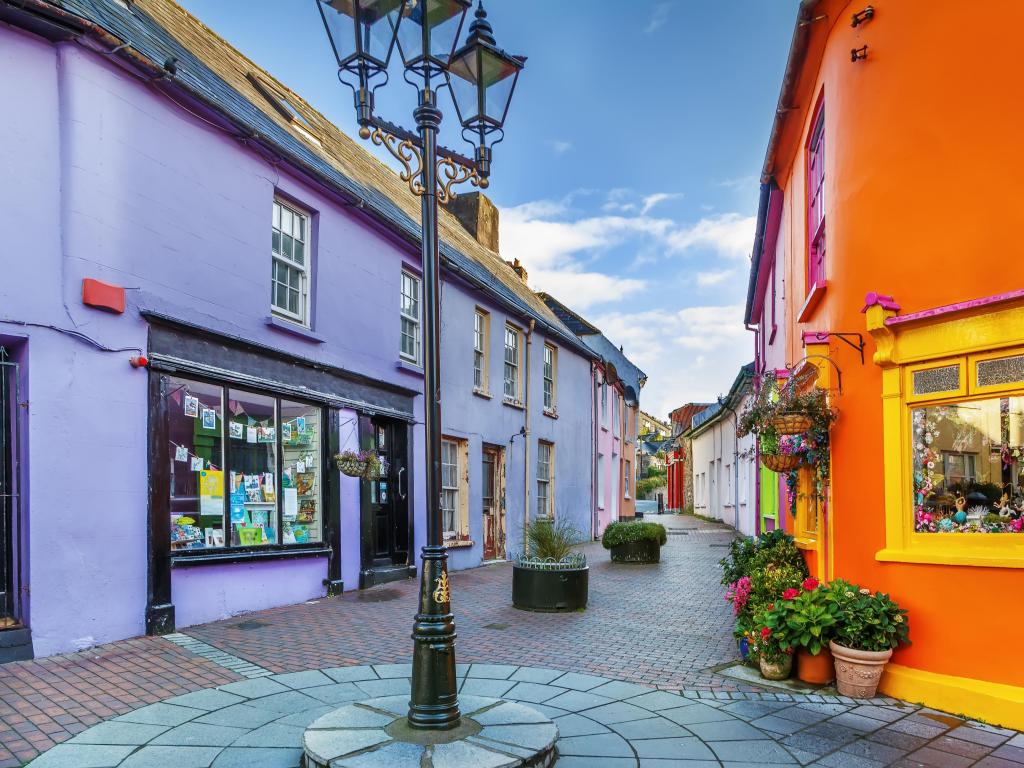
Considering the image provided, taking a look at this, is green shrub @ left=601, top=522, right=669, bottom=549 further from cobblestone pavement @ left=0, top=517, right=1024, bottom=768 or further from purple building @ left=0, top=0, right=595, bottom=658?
cobblestone pavement @ left=0, top=517, right=1024, bottom=768

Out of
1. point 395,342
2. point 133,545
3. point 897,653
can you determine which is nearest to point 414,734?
point 897,653

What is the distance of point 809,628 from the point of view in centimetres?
592

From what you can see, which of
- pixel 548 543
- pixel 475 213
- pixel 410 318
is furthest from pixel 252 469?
pixel 475 213

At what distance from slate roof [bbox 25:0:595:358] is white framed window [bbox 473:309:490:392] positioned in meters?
0.52

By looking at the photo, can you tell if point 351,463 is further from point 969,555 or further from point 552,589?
point 969,555

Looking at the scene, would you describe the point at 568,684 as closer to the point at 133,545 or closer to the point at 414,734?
the point at 414,734

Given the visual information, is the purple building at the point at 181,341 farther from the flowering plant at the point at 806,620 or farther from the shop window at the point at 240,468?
the flowering plant at the point at 806,620

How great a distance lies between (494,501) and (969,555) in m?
11.3

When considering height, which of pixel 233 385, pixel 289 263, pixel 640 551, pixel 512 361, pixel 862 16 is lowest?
pixel 640 551

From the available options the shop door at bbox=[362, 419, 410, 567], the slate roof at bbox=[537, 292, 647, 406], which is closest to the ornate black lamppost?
the shop door at bbox=[362, 419, 410, 567]

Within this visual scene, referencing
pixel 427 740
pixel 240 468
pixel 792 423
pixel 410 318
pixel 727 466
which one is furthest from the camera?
pixel 727 466

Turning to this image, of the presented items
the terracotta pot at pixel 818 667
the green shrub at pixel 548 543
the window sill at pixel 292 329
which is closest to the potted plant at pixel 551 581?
the green shrub at pixel 548 543

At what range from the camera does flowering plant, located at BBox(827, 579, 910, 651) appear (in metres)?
5.62

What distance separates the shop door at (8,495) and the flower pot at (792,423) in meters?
6.57
